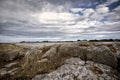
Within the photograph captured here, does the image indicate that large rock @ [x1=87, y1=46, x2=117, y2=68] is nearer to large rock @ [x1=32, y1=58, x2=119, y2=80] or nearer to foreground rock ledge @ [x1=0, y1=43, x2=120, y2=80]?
foreground rock ledge @ [x1=0, y1=43, x2=120, y2=80]

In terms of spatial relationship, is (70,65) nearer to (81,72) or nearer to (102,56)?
(81,72)

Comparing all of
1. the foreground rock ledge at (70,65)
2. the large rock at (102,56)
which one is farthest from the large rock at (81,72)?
the large rock at (102,56)

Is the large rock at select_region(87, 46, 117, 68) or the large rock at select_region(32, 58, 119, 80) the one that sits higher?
the large rock at select_region(87, 46, 117, 68)

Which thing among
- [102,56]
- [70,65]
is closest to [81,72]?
[70,65]

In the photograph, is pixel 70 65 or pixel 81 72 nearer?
pixel 81 72

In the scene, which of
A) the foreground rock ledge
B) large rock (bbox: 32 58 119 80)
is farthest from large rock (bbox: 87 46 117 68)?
large rock (bbox: 32 58 119 80)

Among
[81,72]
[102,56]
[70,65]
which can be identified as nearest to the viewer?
[81,72]

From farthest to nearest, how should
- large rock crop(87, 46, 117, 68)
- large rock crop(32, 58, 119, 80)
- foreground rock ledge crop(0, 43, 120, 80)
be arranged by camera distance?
large rock crop(87, 46, 117, 68) → foreground rock ledge crop(0, 43, 120, 80) → large rock crop(32, 58, 119, 80)

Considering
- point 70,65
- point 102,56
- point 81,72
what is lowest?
point 81,72

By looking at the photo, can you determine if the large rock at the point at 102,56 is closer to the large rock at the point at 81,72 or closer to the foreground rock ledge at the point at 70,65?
the foreground rock ledge at the point at 70,65

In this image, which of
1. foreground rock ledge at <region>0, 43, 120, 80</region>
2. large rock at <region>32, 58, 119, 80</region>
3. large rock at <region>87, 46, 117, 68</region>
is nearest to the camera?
large rock at <region>32, 58, 119, 80</region>

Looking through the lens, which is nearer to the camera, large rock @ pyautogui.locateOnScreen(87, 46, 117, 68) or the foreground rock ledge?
the foreground rock ledge

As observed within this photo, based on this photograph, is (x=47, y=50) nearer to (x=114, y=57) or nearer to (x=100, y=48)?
(x=100, y=48)

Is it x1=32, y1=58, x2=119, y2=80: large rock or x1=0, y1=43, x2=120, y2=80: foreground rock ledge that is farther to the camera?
x1=0, y1=43, x2=120, y2=80: foreground rock ledge
